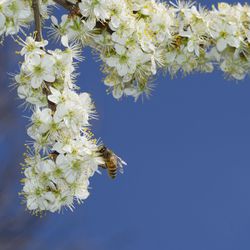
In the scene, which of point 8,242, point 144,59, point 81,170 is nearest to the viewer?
Answer: point 81,170

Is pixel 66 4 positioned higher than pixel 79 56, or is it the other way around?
pixel 66 4

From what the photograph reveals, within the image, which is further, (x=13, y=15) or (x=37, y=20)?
(x=13, y=15)

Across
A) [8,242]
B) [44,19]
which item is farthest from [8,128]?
[44,19]

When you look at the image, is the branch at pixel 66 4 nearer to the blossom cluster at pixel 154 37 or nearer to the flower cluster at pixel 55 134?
the blossom cluster at pixel 154 37

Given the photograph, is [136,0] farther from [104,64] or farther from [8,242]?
[8,242]

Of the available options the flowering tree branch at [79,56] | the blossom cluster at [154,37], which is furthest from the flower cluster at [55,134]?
the blossom cluster at [154,37]

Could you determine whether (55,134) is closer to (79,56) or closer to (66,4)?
(79,56)

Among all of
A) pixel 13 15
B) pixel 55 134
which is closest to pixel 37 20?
pixel 13 15
